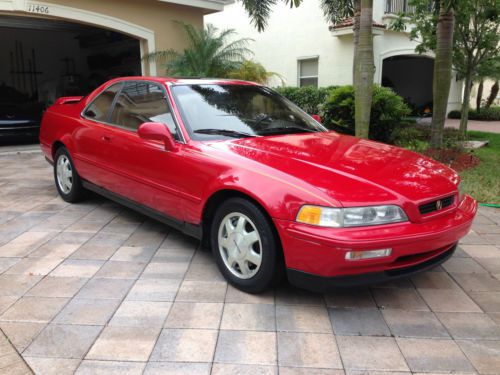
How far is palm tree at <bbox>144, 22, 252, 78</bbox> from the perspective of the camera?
11625 millimetres

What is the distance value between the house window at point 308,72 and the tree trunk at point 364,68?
9.24 metres

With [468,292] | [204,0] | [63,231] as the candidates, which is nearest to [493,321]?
[468,292]

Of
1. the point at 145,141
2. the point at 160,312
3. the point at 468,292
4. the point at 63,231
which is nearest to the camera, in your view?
the point at 160,312

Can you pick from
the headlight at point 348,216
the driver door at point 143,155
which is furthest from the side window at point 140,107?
the headlight at point 348,216

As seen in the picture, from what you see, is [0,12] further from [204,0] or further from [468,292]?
[468,292]

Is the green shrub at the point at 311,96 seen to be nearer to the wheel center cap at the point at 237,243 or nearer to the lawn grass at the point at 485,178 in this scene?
the lawn grass at the point at 485,178

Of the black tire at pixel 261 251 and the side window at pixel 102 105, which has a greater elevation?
the side window at pixel 102 105

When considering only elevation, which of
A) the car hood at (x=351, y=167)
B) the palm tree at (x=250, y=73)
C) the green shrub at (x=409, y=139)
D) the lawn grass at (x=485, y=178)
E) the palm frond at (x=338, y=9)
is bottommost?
the lawn grass at (x=485, y=178)

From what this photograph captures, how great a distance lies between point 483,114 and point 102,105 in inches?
792

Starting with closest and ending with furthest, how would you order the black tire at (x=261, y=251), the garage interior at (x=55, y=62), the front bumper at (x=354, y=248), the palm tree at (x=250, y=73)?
the front bumper at (x=354, y=248) < the black tire at (x=261, y=251) < the palm tree at (x=250, y=73) < the garage interior at (x=55, y=62)

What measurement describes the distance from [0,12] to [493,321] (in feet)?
34.1

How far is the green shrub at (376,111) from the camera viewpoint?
365 inches

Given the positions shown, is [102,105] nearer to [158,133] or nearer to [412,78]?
[158,133]

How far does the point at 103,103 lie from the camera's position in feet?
16.9
